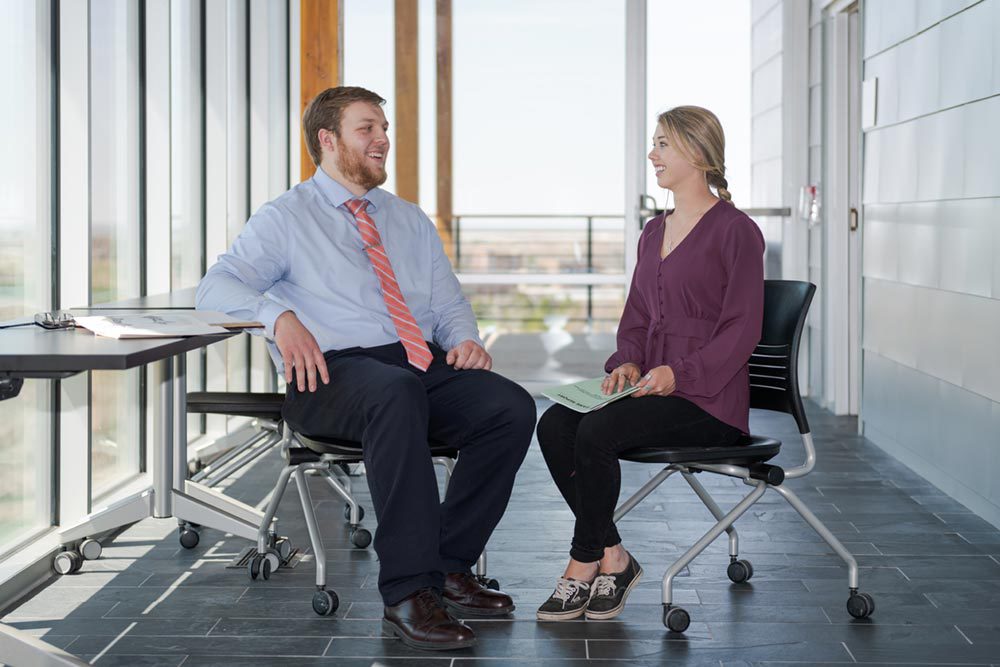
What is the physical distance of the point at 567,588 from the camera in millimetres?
2857

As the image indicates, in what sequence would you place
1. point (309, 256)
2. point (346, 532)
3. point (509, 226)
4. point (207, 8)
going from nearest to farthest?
point (309, 256)
point (346, 532)
point (207, 8)
point (509, 226)

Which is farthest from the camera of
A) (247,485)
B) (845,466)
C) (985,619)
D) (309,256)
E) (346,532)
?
(845,466)

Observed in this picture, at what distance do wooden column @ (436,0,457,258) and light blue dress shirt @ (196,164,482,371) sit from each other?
3.75 metres

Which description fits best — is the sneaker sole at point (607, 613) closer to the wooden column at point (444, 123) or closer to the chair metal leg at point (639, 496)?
the chair metal leg at point (639, 496)

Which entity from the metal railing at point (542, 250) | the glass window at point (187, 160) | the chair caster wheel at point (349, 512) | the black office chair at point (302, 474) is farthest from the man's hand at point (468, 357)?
the metal railing at point (542, 250)

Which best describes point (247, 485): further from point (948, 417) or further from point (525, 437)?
point (948, 417)

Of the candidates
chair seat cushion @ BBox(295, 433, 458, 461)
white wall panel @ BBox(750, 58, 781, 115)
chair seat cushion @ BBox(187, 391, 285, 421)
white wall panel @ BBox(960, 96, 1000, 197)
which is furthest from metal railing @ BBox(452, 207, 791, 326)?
chair seat cushion @ BBox(295, 433, 458, 461)

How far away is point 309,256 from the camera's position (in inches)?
122

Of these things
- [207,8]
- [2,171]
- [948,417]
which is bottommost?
[948,417]

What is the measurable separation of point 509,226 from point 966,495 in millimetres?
3586

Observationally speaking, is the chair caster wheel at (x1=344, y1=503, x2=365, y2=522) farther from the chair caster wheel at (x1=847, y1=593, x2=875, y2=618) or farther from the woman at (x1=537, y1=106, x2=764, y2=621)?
the chair caster wheel at (x1=847, y1=593, x2=875, y2=618)

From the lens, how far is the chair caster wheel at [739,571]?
10.3 feet

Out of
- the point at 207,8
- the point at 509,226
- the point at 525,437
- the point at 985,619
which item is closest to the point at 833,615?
the point at 985,619

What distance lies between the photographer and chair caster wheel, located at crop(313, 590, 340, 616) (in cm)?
288
